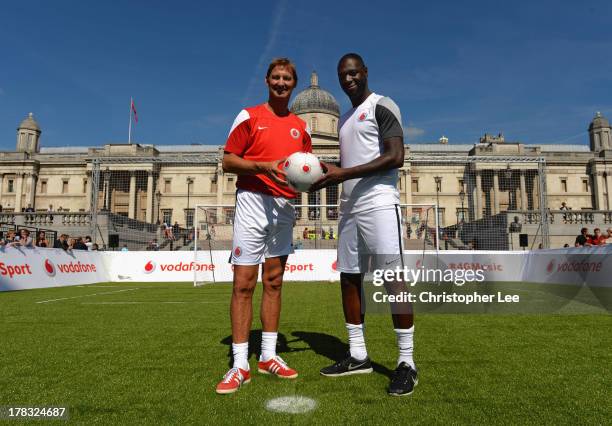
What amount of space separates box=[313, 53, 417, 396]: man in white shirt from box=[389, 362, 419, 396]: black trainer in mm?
15

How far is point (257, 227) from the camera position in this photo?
3283 millimetres

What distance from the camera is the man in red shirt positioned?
3213 millimetres

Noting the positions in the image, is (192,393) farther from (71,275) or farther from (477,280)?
(71,275)

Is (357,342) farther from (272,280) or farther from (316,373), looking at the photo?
(272,280)

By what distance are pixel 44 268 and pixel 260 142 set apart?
13568 millimetres

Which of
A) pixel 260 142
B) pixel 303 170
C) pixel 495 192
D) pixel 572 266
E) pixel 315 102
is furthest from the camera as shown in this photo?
pixel 315 102

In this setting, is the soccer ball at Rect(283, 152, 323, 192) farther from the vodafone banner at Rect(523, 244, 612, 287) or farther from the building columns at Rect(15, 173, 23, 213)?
the building columns at Rect(15, 173, 23, 213)

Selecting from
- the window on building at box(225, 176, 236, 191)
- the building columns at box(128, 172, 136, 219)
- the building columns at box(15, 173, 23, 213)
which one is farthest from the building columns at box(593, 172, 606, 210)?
the building columns at box(15, 173, 23, 213)

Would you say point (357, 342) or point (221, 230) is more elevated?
point (221, 230)

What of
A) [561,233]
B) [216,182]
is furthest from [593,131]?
[216,182]

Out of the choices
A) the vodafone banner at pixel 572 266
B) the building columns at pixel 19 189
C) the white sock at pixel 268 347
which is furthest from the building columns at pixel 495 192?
the building columns at pixel 19 189

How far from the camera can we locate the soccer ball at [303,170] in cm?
291

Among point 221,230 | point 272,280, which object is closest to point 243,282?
point 272,280

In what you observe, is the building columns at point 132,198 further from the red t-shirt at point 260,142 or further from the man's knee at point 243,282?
the man's knee at point 243,282
